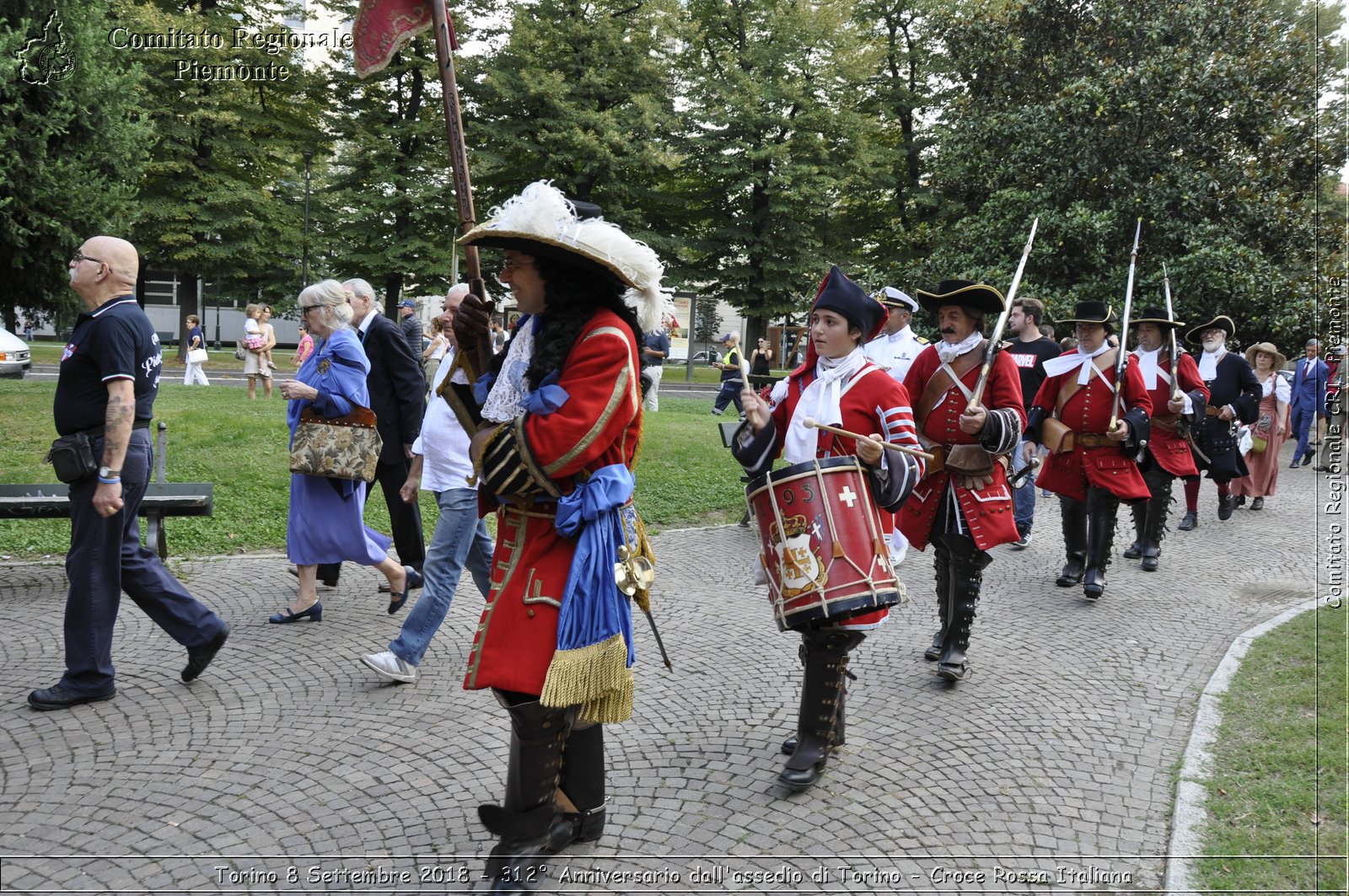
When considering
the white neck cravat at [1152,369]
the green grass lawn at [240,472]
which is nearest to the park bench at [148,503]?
the green grass lawn at [240,472]

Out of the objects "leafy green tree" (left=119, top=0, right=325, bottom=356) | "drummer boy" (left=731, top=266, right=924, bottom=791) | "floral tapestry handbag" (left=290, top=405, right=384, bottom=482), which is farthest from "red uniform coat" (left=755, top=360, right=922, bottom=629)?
"leafy green tree" (left=119, top=0, right=325, bottom=356)

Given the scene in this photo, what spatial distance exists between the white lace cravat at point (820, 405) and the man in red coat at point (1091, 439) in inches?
161

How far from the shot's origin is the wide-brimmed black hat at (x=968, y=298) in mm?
5516

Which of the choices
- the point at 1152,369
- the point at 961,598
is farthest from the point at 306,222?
the point at 961,598

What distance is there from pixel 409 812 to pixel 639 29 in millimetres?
30459

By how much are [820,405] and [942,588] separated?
2.08 metres

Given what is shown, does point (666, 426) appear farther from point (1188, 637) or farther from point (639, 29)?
point (639, 29)

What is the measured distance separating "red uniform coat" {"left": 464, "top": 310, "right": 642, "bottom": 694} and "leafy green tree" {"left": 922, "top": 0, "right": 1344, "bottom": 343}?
15.5 meters

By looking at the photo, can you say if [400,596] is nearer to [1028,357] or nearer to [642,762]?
[642,762]

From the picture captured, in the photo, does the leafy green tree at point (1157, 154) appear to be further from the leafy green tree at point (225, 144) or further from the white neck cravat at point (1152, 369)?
the leafy green tree at point (225, 144)

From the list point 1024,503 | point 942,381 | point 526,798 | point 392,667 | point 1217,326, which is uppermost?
point 1217,326

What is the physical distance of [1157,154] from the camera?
18844 mm

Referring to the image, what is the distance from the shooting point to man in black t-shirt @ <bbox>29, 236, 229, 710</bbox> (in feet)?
15.1

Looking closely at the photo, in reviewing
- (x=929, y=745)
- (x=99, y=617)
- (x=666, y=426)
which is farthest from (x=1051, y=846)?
(x=666, y=426)
